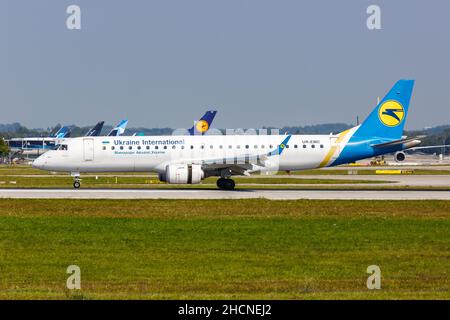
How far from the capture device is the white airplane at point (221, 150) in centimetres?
4681

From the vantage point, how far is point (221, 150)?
47125mm

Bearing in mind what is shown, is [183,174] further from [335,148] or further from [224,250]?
[224,250]

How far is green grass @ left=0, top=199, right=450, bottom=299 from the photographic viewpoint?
16.4 meters

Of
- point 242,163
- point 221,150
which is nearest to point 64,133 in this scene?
point 221,150

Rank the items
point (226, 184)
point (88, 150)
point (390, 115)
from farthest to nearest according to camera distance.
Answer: point (390, 115) < point (88, 150) < point (226, 184)

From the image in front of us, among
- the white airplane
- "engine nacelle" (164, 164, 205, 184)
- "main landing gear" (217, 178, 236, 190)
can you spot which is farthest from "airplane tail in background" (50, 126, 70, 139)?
"engine nacelle" (164, 164, 205, 184)

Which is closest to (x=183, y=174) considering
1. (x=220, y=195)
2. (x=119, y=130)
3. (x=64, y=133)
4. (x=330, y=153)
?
(x=220, y=195)

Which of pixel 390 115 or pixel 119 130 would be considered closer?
pixel 390 115

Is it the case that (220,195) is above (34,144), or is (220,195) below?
below

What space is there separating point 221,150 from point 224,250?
25550mm

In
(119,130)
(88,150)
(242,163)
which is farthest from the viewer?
(119,130)

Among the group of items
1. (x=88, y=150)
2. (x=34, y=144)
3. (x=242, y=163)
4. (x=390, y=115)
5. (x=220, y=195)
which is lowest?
(x=220, y=195)

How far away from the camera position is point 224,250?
71.4 ft
